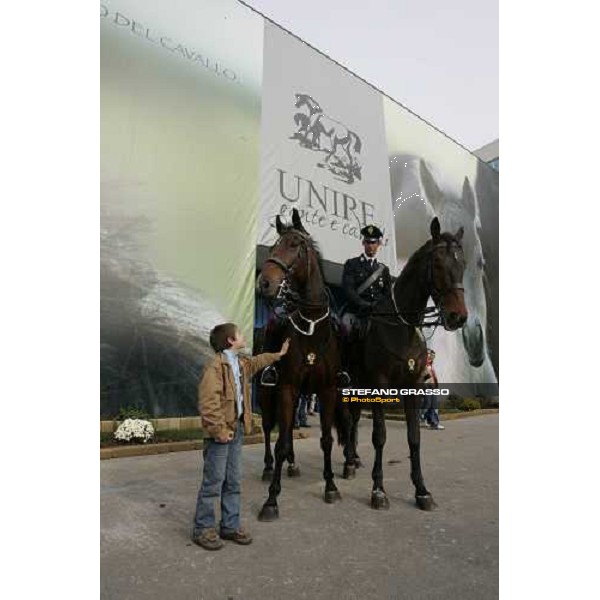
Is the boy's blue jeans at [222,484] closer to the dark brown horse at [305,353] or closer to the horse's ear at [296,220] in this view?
the dark brown horse at [305,353]

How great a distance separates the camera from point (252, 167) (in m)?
4.19

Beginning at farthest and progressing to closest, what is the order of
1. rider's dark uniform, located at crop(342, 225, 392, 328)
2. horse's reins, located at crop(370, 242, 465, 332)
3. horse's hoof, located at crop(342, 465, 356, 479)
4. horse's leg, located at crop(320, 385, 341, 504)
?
1. horse's hoof, located at crop(342, 465, 356, 479)
2. rider's dark uniform, located at crop(342, 225, 392, 328)
3. horse's leg, located at crop(320, 385, 341, 504)
4. horse's reins, located at crop(370, 242, 465, 332)

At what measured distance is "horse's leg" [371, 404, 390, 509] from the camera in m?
3.98

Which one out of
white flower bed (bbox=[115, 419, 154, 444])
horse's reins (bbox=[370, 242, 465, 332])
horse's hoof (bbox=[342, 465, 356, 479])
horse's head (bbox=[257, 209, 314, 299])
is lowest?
horse's hoof (bbox=[342, 465, 356, 479])

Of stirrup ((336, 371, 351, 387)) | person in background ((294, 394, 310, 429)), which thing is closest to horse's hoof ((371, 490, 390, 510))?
stirrup ((336, 371, 351, 387))

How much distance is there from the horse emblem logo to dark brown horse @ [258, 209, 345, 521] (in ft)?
2.16

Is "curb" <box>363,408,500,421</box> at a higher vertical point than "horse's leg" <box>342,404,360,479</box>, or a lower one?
higher

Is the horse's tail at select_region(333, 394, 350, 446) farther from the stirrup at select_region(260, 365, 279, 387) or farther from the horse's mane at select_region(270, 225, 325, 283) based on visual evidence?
the horse's mane at select_region(270, 225, 325, 283)

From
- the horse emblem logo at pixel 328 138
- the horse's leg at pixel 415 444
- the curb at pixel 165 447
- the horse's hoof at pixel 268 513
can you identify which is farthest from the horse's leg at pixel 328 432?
the horse emblem logo at pixel 328 138

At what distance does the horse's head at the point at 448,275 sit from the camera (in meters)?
3.71

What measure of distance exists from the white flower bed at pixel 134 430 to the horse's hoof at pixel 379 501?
92.4 inches

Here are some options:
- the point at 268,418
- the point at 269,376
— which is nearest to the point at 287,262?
the point at 269,376

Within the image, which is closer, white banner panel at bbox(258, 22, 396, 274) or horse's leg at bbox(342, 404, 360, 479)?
white banner panel at bbox(258, 22, 396, 274)
